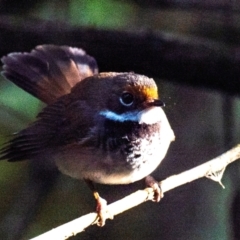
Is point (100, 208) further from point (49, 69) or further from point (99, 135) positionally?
point (49, 69)

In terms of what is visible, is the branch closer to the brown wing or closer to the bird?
the bird

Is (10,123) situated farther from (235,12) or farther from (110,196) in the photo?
(235,12)

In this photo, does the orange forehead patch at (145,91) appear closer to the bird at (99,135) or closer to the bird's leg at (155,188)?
the bird at (99,135)

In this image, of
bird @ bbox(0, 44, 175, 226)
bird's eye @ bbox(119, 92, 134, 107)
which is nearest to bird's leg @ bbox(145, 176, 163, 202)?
bird @ bbox(0, 44, 175, 226)

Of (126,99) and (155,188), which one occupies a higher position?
(126,99)

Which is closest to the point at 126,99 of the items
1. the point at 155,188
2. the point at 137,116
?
the point at 137,116

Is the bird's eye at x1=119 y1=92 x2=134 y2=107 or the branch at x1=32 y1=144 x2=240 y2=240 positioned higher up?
the bird's eye at x1=119 y1=92 x2=134 y2=107

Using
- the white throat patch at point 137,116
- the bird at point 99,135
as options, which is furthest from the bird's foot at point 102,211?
the white throat patch at point 137,116
